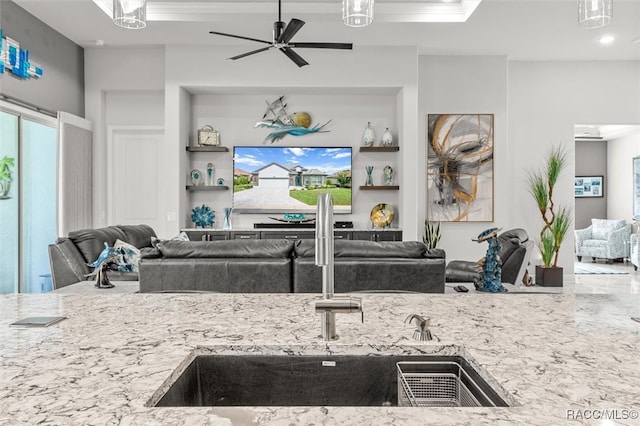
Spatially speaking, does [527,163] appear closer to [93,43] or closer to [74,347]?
[93,43]

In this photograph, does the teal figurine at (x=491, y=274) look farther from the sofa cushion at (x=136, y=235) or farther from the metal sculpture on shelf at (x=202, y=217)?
the metal sculpture on shelf at (x=202, y=217)

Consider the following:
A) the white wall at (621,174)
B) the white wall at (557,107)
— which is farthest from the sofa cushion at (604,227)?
the white wall at (557,107)

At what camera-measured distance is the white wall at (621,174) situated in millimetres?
9062

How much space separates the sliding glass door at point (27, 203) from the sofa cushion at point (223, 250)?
2874 millimetres

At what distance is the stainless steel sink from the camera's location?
0.96 meters

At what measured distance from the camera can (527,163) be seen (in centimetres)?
665

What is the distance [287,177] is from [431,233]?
2.09 metres

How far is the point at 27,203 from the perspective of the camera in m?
5.15

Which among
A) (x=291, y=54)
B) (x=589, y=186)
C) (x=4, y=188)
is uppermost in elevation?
(x=291, y=54)

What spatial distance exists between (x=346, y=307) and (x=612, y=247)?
8.94 metres

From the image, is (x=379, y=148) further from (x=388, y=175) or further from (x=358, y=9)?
(x=358, y=9)

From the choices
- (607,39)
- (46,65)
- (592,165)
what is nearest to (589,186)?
(592,165)

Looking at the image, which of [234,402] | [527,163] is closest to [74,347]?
[234,402]

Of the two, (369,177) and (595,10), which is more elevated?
(595,10)
